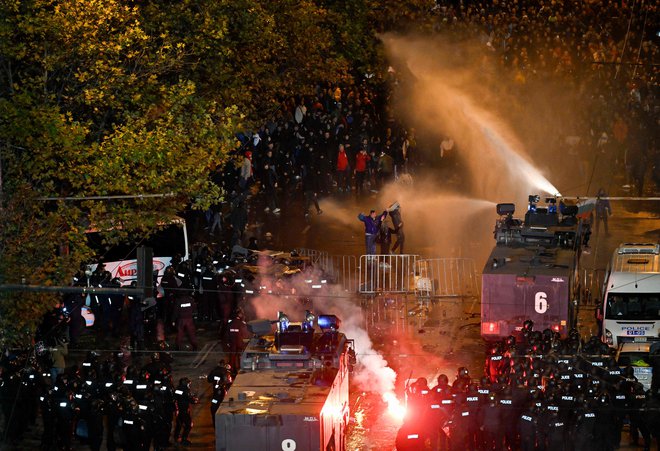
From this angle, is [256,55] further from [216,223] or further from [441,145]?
[441,145]

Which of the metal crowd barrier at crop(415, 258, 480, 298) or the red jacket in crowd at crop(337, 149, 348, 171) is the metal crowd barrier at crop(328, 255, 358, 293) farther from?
the red jacket in crowd at crop(337, 149, 348, 171)

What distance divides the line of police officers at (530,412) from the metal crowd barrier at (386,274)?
9.60m

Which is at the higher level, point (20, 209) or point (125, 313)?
point (20, 209)

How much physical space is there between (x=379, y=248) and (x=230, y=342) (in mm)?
11386

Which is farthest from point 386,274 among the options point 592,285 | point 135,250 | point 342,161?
point 342,161

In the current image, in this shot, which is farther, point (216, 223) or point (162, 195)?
point (216, 223)

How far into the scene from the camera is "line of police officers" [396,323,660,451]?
20109mm

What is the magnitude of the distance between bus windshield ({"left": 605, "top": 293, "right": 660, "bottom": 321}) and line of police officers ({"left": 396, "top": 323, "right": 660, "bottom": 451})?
173 inches

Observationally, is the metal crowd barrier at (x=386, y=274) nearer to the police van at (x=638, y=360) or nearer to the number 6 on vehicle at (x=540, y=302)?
the number 6 on vehicle at (x=540, y=302)

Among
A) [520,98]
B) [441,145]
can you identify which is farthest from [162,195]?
[520,98]

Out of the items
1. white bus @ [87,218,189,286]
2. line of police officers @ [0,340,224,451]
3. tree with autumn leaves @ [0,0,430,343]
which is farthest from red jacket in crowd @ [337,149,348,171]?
line of police officers @ [0,340,224,451]

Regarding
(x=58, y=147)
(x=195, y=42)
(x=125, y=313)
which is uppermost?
(x=195, y=42)

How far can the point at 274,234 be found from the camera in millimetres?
38281

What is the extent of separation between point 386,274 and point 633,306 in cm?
801
